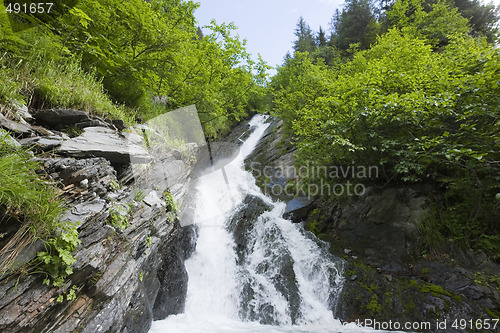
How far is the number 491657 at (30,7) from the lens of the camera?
405cm

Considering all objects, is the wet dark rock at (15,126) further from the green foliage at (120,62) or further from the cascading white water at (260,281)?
the cascading white water at (260,281)

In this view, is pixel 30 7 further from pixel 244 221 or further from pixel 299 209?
pixel 299 209

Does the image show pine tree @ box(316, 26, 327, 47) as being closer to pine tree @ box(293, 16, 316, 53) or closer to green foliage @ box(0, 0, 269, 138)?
pine tree @ box(293, 16, 316, 53)

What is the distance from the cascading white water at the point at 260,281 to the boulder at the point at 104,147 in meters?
3.73

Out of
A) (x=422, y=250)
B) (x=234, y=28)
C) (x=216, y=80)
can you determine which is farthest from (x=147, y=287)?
(x=234, y=28)

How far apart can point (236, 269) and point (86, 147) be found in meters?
5.15

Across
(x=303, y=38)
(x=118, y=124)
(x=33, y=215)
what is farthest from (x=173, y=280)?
(x=303, y=38)

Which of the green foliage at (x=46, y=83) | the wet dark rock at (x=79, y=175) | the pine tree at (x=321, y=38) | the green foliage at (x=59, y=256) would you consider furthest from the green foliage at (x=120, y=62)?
the pine tree at (x=321, y=38)

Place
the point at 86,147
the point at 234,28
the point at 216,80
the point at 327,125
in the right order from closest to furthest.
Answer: the point at 86,147
the point at 327,125
the point at 216,80
the point at 234,28

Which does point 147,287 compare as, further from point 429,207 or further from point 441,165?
point 441,165

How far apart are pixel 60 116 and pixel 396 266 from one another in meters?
8.17

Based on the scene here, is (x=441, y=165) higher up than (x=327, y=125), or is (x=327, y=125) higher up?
(x=327, y=125)

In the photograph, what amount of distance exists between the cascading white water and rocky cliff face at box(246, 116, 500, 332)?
1.63 ft

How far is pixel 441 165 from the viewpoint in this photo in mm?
5625
